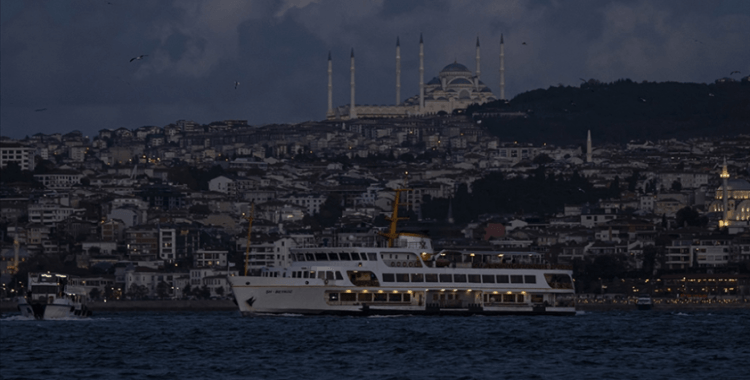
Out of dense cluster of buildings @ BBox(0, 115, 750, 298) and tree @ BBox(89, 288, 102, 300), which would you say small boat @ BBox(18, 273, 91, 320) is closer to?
dense cluster of buildings @ BBox(0, 115, 750, 298)

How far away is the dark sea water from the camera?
1497 inches

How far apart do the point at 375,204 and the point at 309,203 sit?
517 cm

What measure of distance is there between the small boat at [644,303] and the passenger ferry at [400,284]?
702 inches

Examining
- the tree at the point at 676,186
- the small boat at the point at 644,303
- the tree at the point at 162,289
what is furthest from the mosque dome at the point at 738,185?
the tree at the point at 162,289

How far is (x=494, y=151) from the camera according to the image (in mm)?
184250

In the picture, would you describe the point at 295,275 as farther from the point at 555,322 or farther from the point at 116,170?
the point at 116,170

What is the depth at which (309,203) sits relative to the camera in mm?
140250

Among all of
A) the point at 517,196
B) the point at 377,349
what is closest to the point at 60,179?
the point at 517,196

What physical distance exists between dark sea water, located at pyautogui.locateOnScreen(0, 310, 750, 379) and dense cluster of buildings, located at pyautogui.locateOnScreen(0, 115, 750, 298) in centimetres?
1335

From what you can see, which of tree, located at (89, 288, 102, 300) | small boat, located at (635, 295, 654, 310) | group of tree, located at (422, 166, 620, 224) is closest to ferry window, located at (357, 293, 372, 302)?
small boat, located at (635, 295, 654, 310)

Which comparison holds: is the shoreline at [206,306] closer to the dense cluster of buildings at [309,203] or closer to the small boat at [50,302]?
the dense cluster of buildings at [309,203]

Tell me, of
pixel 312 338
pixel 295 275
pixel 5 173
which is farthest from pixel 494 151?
pixel 312 338

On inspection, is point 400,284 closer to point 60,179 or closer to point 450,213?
point 450,213

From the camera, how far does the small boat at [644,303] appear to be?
265ft
